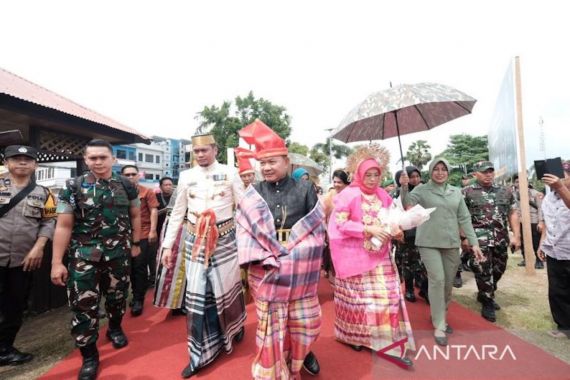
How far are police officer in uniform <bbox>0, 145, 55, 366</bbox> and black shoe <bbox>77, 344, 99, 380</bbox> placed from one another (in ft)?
2.51

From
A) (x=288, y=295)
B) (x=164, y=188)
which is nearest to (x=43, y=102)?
(x=164, y=188)

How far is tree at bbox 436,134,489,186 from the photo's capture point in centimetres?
4434

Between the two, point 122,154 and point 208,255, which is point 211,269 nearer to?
point 208,255

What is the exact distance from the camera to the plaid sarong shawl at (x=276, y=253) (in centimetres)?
223

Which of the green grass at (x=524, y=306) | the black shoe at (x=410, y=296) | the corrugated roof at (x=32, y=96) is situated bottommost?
the green grass at (x=524, y=306)

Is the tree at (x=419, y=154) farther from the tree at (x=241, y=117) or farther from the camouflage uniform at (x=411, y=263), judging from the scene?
the camouflage uniform at (x=411, y=263)

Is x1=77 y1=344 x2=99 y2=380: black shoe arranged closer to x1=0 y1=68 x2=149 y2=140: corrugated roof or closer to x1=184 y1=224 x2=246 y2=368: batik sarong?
x1=184 y1=224 x2=246 y2=368: batik sarong

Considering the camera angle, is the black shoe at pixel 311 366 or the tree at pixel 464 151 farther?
the tree at pixel 464 151

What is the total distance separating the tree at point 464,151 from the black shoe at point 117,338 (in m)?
47.0

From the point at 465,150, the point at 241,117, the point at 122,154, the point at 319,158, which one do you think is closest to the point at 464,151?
the point at 465,150

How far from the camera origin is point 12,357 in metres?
2.90

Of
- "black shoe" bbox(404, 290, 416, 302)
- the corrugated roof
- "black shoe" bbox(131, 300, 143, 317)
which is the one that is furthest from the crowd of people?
the corrugated roof

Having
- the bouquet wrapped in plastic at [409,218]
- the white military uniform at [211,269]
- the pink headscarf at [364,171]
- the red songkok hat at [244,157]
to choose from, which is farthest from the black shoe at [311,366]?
the red songkok hat at [244,157]

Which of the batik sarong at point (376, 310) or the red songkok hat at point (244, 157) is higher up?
the red songkok hat at point (244, 157)
